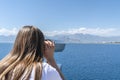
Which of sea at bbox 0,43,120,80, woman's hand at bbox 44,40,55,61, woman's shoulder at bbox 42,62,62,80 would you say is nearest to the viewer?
woman's shoulder at bbox 42,62,62,80

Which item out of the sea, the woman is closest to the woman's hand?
the woman

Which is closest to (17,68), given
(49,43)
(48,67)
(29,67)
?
(29,67)

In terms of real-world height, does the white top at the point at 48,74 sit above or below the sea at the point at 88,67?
above

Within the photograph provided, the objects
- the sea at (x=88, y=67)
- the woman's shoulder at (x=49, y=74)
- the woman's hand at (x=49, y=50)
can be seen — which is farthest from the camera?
the sea at (x=88, y=67)

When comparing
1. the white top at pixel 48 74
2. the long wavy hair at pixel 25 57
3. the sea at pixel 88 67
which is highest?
the long wavy hair at pixel 25 57

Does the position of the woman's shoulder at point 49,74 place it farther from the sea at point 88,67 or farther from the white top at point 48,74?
the sea at point 88,67

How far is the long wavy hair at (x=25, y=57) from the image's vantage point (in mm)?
1493

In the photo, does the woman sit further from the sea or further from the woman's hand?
the sea

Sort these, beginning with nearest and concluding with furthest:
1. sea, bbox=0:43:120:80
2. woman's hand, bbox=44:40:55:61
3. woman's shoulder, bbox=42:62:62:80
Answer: woman's shoulder, bbox=42:62:62:80
woman's hand, bbox=44:40:55:61
sea, bbox=0:43:120:80

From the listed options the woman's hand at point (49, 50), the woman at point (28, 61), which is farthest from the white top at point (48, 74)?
the woman's hand at point (49, 50)

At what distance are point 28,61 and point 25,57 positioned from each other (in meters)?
0.03

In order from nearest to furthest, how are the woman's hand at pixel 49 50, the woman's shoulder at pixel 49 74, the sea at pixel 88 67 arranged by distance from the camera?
the woman's shoulder at pixel 49 74 < the woman's hand at pixel 49 50 < the sea at pixel 88 67

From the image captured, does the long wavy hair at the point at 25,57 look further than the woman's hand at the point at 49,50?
No

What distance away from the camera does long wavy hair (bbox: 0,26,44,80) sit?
149cm
